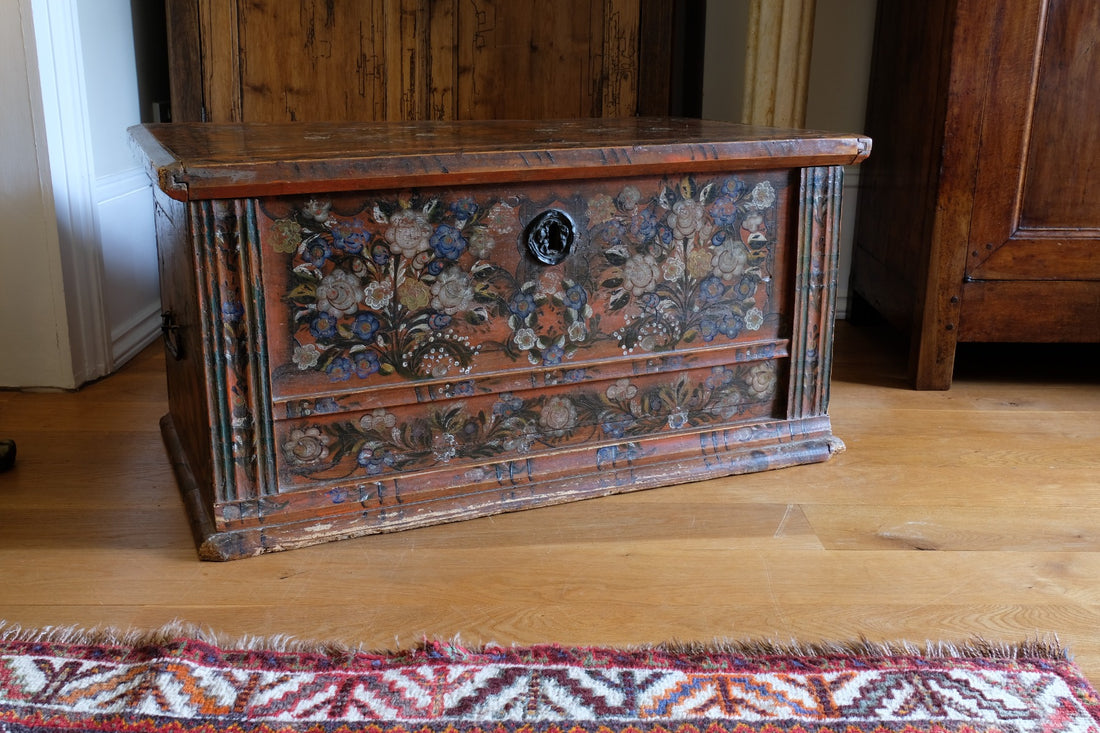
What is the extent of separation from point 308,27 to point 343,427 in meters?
1.31

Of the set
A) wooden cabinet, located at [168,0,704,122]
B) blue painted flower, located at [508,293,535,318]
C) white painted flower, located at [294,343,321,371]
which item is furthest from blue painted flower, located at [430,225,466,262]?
wooden cabinet, located at [168,0,704,122]

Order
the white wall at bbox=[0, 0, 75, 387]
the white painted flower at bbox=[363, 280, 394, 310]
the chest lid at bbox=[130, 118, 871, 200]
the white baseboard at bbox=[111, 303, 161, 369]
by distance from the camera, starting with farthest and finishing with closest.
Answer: the white baseboard at bbox=[111, 303, 161, 369] < the white wall at bbox=[0, 0, 75, 387] < the white painted flower at bbox=[363, 280, 394, 310] < the chest lid at bbox=[130, 118, 871, 200]

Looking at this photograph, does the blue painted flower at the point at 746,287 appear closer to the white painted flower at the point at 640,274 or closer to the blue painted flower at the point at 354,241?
the white painted flower at the point at 640,274

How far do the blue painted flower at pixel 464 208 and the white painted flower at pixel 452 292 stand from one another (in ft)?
0.24

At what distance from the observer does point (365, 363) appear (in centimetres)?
134

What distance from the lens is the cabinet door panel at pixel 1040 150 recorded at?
1.83m

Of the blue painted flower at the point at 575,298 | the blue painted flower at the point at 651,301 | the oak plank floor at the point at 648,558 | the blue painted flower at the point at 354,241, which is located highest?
the blue painted flower at the point at 354,241

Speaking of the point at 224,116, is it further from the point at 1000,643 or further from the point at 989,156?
the point at 1000,643

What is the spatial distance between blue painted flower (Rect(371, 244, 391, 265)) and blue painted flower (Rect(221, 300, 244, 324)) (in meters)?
0.18

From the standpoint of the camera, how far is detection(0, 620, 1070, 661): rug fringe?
107 centimetres

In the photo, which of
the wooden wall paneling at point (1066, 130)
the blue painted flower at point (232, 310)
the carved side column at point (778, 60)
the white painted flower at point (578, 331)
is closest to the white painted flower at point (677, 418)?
the white painted flower at point (578, 331)

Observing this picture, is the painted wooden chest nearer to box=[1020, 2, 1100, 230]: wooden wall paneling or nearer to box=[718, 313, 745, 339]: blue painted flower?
box=[718, 313, 745, 339]: blue painted flower

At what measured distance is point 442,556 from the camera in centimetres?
130

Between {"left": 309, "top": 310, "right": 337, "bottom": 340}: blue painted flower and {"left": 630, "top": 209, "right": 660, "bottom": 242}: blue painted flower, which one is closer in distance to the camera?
{"left": 309, "top": 310, "right": 337, "bottom": 340}: blue painted flower
